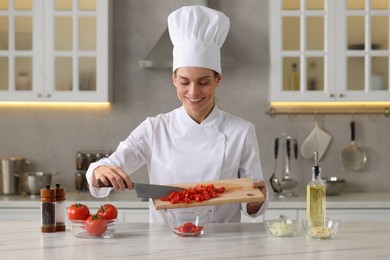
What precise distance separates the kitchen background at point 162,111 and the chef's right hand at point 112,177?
2474 mm

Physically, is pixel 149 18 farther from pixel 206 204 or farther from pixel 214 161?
pixel 206 204

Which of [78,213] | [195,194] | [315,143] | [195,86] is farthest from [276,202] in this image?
[78,213]

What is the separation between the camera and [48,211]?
2.94 meters

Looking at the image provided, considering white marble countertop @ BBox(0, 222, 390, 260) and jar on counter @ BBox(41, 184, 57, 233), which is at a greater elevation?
jar on counter @ BBox(41, 184, 57, 233)

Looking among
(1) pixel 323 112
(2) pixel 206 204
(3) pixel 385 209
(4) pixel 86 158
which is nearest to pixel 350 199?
(3) pixel 385 209

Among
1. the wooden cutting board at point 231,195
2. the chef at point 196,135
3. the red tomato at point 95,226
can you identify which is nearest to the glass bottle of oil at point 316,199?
the wooden cutting board at point 231,195

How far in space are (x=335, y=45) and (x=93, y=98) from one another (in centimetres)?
170

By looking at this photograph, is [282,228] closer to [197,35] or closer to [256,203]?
[256,203]

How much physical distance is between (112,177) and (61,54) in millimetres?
2518

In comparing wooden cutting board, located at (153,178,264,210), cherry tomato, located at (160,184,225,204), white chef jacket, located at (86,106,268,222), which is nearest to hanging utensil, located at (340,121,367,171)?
white chef jacket, located at (86,106,268,222)

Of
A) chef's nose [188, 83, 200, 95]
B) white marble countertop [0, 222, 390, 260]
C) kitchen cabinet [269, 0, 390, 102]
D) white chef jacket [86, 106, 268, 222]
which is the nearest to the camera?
white marble countertop [0, 222, 390, 260]

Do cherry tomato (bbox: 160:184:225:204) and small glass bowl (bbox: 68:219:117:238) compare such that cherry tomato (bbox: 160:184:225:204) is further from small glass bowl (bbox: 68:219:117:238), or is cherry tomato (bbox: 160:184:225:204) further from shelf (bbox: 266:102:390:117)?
shelf (bbox: 266:102:390:117)

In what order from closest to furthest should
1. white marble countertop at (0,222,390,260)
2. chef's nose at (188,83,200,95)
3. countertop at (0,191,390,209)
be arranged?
white marble countertop at (0,222,390,260) < chef's nose at (188,83,200,95) < countertop at (0,191,390,209)

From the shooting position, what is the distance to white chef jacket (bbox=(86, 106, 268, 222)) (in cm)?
330
